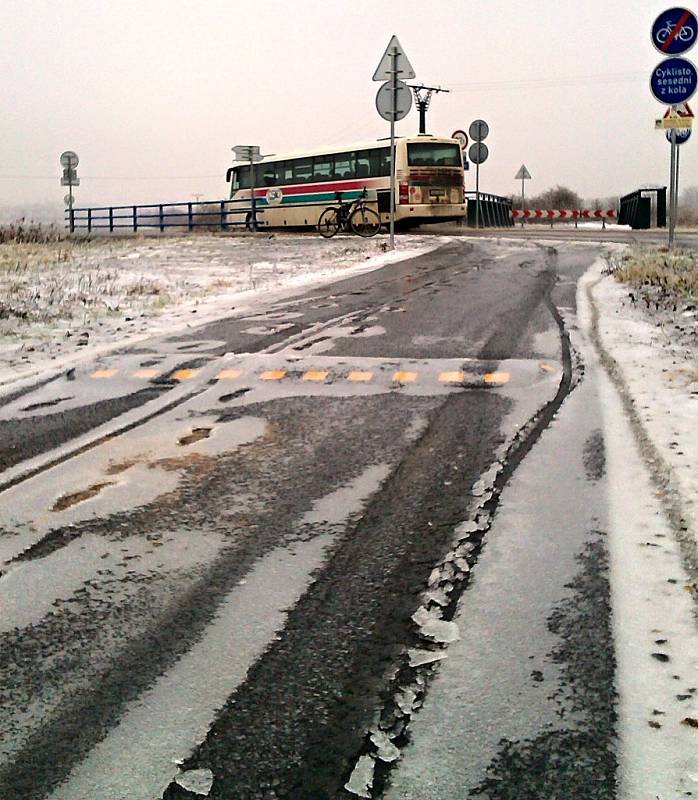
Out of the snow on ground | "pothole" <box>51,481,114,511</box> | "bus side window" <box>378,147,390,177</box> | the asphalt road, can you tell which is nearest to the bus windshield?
"bus side window" <box>378,147,390,177</box>

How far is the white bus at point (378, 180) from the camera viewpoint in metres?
27.7

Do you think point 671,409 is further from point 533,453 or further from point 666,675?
point 666,675

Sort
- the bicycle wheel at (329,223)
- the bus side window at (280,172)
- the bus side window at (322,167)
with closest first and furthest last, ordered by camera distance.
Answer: the bicycle wheel at (329,223), the bus side window at (322,167), the bus side window at (280,172)

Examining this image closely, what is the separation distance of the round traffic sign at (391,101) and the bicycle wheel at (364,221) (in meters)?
10.0

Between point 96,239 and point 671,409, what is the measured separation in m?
25.6

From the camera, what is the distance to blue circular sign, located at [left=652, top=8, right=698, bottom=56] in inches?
484

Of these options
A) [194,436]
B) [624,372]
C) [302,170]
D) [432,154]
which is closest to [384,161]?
[432,154]

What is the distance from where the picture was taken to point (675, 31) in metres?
12.5

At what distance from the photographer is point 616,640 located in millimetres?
2455

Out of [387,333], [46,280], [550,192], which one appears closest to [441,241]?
[46,280]

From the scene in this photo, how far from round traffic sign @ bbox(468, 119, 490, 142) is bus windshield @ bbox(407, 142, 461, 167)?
4.35 ft

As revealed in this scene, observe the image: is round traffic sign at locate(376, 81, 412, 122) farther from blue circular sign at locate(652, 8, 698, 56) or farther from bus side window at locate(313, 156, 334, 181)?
bus side window at locate(313, 156, 334, 181)


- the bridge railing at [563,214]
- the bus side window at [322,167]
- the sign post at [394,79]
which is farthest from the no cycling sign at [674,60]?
the bridge railing at [563,214]

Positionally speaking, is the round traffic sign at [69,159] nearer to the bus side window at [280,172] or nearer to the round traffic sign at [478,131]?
the bus side window at [280,172]
